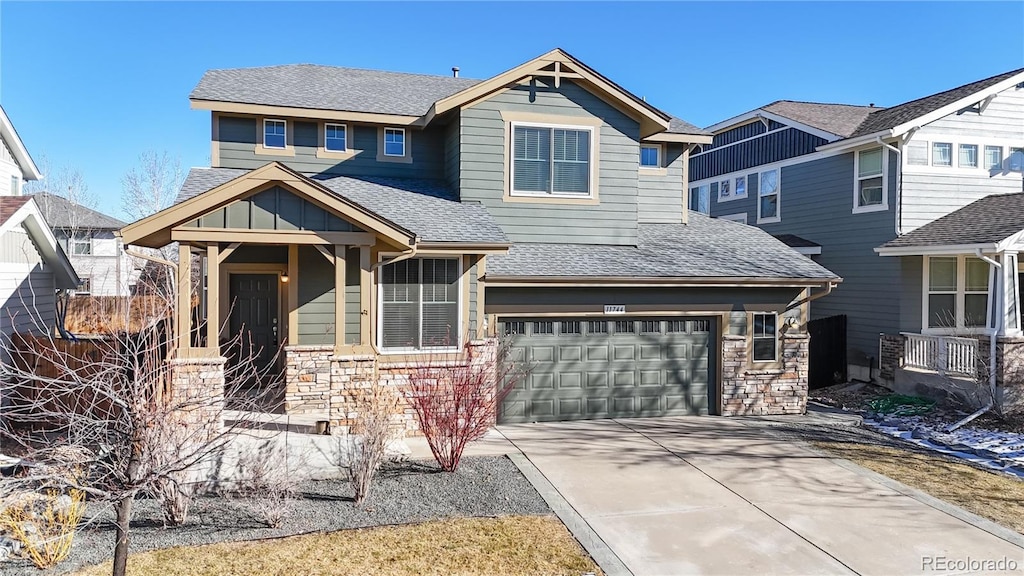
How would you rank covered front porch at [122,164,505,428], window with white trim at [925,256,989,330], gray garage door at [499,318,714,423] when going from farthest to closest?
1. window with white trim at [925,256,989,330]
2. gray garage door at [499,318,714,423]
3. covered front porch at [122,164,505,428]

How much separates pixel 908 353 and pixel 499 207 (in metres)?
9.93

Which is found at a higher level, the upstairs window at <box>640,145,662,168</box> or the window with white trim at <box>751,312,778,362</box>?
the upstairs window at <box>640,145,662,168</box>

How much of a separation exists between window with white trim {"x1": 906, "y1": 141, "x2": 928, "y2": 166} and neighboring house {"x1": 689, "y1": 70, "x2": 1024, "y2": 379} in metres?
0.02

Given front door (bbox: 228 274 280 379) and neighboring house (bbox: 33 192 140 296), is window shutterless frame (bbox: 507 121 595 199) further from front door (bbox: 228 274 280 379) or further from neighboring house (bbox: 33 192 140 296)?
neighboring house (bbox: 33 192 140 296)

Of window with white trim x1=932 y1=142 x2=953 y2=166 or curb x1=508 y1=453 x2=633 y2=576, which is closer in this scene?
curb x1=508 y1=453 x2=633 y2=576

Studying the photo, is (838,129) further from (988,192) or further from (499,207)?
(499,207)

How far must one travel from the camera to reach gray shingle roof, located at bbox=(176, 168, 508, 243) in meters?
11.2

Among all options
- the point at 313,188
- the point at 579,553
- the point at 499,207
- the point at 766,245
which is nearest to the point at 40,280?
the point at 313,188

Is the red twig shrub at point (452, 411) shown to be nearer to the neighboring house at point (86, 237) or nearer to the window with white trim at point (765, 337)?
the window with white trim at point (765, 337)

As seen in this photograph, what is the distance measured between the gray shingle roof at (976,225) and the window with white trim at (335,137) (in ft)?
40.8

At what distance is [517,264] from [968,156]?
12.4m

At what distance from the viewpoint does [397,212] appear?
38.8ft

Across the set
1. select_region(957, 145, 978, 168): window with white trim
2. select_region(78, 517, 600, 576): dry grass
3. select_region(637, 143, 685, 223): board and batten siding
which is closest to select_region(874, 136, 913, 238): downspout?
select_region(957, 145, 978, 168): window with white trim

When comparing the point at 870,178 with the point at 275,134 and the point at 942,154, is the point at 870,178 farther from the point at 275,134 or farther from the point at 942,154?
the point at 275,134
